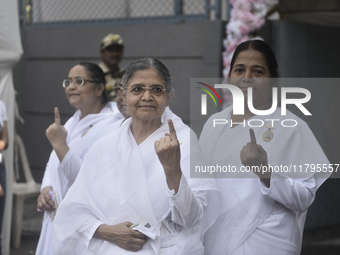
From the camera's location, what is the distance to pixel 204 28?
633 cm

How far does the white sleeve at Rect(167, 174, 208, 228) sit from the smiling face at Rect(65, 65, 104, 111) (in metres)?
1.61

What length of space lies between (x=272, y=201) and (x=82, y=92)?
5.87 ft

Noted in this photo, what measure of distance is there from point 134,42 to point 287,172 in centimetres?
489

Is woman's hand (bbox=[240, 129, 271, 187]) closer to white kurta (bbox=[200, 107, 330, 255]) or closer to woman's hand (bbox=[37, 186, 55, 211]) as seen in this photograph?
white kurta (bbox=[200, 107, 330, 255])

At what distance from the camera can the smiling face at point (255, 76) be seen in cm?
258

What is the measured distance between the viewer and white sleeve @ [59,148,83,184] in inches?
126

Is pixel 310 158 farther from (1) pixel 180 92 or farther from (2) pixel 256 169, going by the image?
(1) pixel 180 92

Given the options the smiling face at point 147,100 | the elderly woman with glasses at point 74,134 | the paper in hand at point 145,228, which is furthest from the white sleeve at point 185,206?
the elderly woman with glasses at point 74,134

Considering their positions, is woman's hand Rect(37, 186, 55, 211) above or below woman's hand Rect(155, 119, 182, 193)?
below

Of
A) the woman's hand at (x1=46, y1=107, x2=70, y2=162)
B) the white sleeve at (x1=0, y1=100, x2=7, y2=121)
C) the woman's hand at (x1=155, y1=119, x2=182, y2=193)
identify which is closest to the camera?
the woman's hand at (x1=155, y1=119, x2=182, y2=193)

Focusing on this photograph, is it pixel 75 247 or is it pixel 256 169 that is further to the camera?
pixel 75 247

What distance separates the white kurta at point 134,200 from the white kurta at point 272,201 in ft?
0.35

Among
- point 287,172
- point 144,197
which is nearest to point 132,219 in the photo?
point 144,197

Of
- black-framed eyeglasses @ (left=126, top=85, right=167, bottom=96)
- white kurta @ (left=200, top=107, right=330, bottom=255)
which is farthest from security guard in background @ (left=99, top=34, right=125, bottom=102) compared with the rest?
Answer: white kurta @ (left=200, top=107, right=330, bottom=255)
